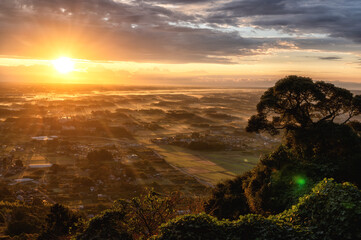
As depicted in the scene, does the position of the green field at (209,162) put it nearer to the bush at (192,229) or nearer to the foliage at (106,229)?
the foliage at (106,229)

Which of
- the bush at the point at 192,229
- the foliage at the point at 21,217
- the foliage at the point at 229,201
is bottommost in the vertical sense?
the foliage at the point at 21,217

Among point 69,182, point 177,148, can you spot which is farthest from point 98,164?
point 177,148

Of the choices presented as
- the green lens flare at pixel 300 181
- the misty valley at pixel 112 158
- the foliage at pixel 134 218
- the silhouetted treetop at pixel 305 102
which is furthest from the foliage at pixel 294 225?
the misty valley at pixel 112 158

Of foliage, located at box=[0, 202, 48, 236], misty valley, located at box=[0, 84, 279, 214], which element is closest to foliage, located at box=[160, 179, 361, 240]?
foliage, located at box=[0, 202, 48, 236]

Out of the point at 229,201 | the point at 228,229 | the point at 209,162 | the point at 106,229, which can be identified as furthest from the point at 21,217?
the point at 209,162

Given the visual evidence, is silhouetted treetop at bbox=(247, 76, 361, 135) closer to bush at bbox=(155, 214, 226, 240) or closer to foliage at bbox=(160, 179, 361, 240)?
foliage at bbox=(160, 179, 361, 240)

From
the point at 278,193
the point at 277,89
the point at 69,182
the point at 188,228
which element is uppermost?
the point at 277,89

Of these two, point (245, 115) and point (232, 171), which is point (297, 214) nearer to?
point (232, 171)
